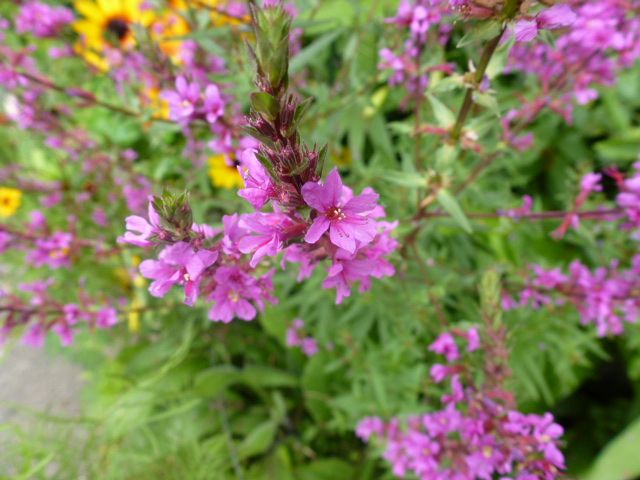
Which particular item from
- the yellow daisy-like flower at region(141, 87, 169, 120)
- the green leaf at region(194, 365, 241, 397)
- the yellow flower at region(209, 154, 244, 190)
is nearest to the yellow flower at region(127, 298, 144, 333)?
the green leaf at region(194, 365, 241, 397)

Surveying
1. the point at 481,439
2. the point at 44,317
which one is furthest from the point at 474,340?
the point at 44,317

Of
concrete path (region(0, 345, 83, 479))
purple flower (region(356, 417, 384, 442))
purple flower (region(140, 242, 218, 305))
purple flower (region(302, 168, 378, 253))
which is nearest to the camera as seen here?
purple flower (region(302, 168, 378, 253))

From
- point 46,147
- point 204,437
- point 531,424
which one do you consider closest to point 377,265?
point 531,424

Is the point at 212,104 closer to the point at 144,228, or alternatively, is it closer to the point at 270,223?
the point at 144,228

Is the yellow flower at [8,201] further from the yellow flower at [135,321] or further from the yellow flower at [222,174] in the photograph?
the yellow flower at [222,174]

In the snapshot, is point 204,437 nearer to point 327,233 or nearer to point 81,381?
point 81,381

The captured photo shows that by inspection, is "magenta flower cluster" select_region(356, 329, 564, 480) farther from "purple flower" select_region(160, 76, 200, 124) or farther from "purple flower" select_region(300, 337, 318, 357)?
"purple flower" select_region(160, 76, 200, 124)

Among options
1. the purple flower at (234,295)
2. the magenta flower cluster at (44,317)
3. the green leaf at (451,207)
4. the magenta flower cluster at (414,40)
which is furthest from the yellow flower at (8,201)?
the green leaf at (451,207)
